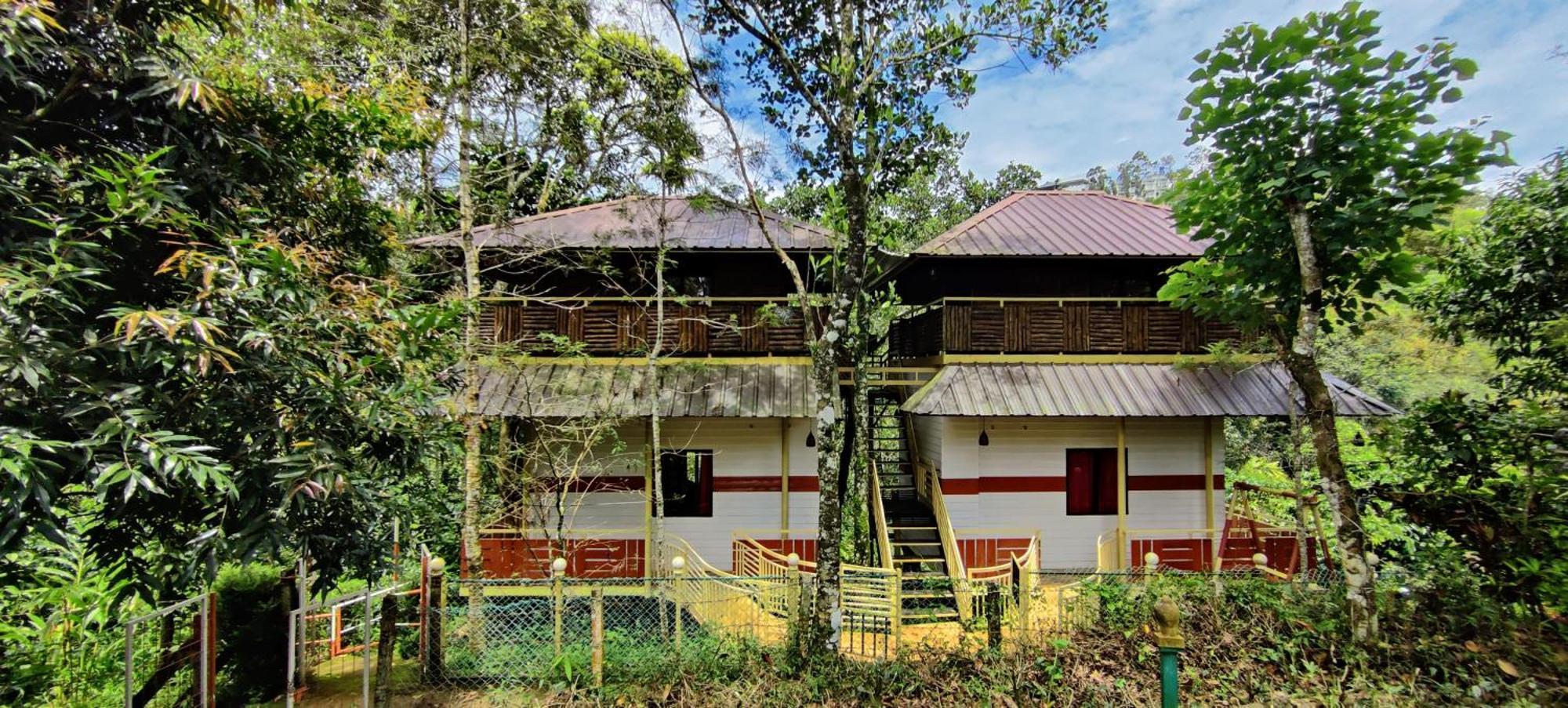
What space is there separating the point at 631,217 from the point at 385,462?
561 cm

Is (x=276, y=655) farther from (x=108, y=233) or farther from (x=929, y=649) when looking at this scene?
(x=929, y=649)

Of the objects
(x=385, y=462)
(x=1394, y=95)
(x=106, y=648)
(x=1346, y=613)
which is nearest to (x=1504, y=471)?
(x=1346, y=613)

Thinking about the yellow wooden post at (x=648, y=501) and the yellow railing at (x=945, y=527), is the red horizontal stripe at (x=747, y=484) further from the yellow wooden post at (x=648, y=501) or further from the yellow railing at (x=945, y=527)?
the yellow railing at (x=945, y=527)

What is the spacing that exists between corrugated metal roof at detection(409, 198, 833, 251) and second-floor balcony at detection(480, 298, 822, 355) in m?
0.96

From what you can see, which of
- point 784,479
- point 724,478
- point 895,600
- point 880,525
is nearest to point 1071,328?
point 880,525

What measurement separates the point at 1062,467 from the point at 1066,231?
172 inches

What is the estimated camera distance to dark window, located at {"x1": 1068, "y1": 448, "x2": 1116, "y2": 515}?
9.94 metres

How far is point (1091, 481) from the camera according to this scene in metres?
10.0

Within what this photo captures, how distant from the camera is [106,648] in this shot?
17.2ft

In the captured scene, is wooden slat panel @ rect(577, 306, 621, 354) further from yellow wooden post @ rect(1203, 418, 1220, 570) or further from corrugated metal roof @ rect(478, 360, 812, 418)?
yellow wooden post @ rect(1203, 418, 1220, 570)

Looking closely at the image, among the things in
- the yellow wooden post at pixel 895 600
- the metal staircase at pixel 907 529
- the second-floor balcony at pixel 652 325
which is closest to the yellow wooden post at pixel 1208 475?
the metal staircase at pixel 907 529

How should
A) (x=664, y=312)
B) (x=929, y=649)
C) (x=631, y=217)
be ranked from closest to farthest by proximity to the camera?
(x=929, y=649)
(x=631, y=217)
(x=664, y=312)

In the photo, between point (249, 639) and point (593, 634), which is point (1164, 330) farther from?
point (249, 639)

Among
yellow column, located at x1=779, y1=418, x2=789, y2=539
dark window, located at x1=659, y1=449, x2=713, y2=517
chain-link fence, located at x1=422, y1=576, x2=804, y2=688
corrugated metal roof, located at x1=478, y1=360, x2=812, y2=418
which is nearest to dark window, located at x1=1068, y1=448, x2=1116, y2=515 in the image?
yellow column, located at x1=779, y1=418, x2=789, y2=539
